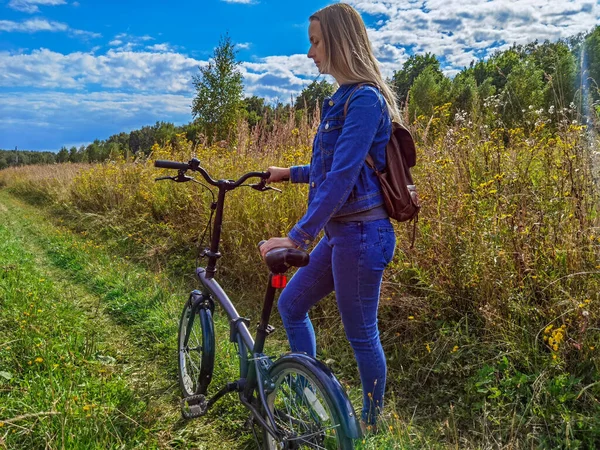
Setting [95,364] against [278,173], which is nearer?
[278,173]

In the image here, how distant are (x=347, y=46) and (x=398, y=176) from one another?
57 cm

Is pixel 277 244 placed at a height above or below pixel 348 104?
below

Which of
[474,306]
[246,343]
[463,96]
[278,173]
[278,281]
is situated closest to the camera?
[278,281]

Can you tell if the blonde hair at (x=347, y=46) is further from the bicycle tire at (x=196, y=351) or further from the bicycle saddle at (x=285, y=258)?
the bicycle tire at (x=196, y=351)

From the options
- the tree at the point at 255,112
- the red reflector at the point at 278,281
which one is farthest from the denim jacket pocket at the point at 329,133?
the tree at the point at 255,112

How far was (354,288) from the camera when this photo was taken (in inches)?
76.5

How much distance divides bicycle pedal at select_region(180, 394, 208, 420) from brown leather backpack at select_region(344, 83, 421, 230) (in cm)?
156

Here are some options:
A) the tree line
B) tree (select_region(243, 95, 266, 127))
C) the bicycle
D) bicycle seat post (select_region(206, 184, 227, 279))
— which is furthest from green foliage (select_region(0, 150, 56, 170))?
the bicycle

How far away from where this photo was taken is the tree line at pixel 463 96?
399 centimetres

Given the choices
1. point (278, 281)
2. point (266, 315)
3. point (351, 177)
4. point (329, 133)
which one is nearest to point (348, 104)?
point (329, 133)

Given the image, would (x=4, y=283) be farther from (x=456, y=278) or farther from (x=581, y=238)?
(x=581, y=238)

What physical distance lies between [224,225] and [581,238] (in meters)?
3.69

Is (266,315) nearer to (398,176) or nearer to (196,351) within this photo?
(398,176)

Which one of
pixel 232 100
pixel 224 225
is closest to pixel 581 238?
pixel 224 225
